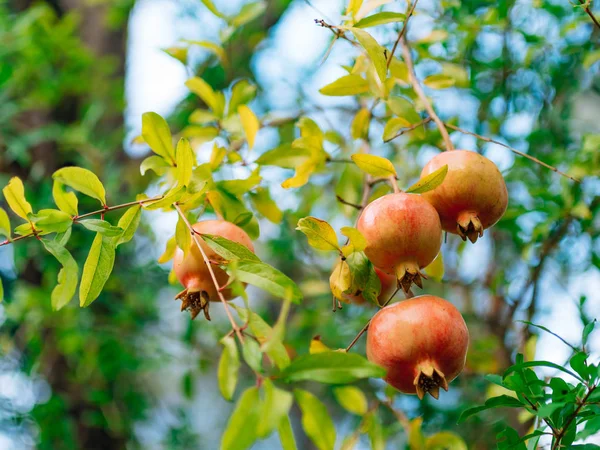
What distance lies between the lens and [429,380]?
0.50 meters

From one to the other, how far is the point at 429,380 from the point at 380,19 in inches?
14.2

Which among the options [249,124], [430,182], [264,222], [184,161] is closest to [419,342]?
[430,182]

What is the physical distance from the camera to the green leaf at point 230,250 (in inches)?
19.9

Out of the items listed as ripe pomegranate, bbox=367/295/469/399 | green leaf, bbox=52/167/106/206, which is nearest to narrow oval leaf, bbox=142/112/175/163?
green leaf, bbox=52/167/106/206

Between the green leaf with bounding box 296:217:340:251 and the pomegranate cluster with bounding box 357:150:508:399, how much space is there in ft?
0.10

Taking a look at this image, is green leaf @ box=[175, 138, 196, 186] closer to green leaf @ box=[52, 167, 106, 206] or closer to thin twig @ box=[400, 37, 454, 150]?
green leaf @ box=[52, 167, 106, 206]

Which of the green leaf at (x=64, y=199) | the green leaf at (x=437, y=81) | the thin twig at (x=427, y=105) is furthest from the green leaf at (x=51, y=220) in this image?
the green leaf at (x=437, y=81)

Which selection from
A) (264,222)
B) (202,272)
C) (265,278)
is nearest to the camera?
(265,278)

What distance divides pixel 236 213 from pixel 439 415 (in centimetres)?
91

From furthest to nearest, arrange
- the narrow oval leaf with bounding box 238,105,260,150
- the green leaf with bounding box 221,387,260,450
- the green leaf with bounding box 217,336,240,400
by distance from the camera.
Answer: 1. the narrow oval leaf with bounding box 238,105,260,150
2. the green leaf with bounding box 217,336,240,400
3. the green leaf with bounding box 221,387,260,450

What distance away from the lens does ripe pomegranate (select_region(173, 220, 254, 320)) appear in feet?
1.85

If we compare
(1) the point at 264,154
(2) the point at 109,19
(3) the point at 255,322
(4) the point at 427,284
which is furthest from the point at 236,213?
(2) the point at 109,19

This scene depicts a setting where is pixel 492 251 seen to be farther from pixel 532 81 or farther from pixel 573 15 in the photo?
pixel 573 15

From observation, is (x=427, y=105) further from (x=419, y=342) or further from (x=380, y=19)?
(x=419, y=342)
